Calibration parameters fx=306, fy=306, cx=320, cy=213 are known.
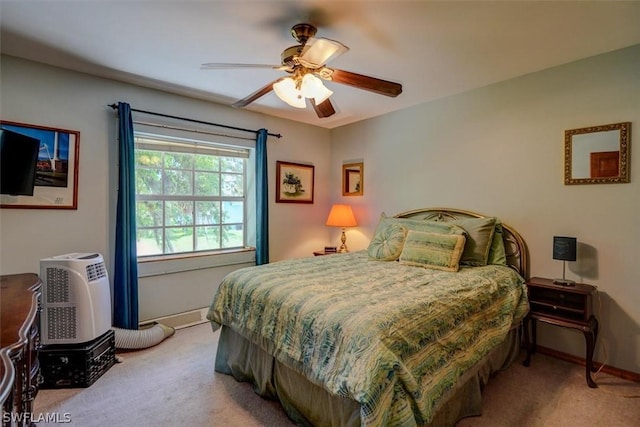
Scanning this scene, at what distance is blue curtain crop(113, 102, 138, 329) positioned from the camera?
9.29 ft

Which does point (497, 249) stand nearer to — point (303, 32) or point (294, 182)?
point (303, 32)

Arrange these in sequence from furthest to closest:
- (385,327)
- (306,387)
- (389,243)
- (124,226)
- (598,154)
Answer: (389,243), (124,226), (598,154), (306,387), (385,327)

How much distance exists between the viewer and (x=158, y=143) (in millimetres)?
3254

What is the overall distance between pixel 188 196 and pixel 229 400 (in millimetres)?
2232

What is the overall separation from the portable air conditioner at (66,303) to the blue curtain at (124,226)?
0.55m

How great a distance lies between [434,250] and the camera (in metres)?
2.65

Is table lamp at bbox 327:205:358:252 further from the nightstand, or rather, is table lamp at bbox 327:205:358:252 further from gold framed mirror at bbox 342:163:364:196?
the nightstand

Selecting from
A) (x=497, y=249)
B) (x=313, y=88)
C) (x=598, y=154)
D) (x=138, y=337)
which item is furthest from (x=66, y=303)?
(x=598, y=154)

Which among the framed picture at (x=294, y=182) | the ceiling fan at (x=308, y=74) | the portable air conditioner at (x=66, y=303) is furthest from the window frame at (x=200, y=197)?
the ceiling fan at (x=308, y=74)

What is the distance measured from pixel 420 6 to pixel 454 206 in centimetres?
207

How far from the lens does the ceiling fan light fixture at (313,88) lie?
6.68 feet

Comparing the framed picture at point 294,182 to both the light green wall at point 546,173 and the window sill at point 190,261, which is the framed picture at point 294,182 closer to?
the window sill at point 190,261

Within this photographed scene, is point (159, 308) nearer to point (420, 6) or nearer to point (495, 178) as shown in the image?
point (420, 6)

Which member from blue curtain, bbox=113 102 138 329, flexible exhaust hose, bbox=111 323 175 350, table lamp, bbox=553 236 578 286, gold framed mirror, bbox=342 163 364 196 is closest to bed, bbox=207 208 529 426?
table lamp, bbox=553 236 578 286
